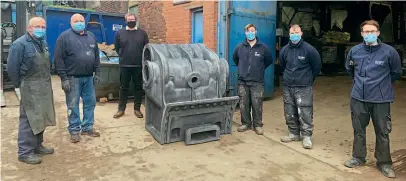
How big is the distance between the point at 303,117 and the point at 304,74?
59 centimetres

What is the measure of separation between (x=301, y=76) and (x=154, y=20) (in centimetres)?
564

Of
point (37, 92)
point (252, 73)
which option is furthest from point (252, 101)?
point (37, 92)

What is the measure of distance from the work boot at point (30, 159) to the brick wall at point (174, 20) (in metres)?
3.90

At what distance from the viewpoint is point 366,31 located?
12.3 feet

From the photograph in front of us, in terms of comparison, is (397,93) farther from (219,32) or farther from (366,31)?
(366,31)

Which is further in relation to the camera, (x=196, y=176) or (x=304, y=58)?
(x=304, y=58)

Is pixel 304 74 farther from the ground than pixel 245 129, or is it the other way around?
pixel 304 74

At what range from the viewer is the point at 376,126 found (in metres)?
3.79

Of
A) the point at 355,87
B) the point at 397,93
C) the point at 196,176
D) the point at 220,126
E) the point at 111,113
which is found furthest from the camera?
the point at 397,93

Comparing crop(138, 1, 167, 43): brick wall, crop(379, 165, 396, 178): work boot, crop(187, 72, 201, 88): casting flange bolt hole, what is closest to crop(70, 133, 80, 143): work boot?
crop(187, 72, 201, 88): casting flange bolt hole

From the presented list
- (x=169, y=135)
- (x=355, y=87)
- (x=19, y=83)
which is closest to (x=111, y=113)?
→ (x=169, y=135)

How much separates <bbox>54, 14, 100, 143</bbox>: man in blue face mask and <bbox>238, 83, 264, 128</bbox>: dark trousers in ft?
7.22

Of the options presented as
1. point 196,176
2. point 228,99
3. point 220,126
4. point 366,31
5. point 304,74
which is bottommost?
point 196,176

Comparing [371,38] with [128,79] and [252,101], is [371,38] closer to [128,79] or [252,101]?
[252,101]
